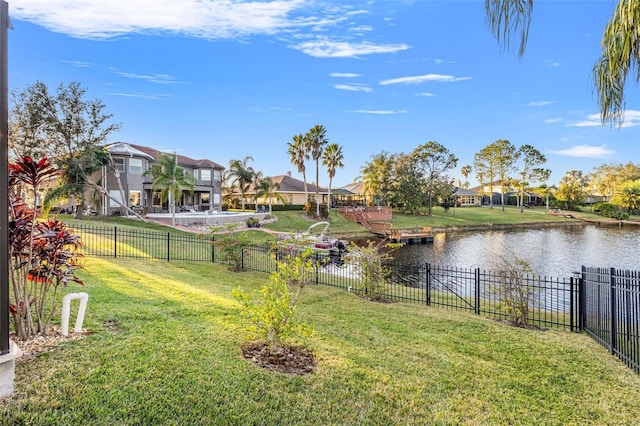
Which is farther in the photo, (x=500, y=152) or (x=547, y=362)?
(x=500, y=152)

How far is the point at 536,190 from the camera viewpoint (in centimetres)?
7394

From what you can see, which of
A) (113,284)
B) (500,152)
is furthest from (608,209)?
(113,284)

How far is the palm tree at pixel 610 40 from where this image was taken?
281 cm

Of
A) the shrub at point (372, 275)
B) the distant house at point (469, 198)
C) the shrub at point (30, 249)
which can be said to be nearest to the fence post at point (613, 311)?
the shrub at point (372, 275)

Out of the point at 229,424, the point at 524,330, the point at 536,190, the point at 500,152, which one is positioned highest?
the point at 500,152

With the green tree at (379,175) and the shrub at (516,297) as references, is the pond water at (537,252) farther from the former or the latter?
the green tree at (379,175)

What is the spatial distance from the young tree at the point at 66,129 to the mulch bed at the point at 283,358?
28.7 metres

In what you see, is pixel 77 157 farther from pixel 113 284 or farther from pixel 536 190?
pixel 536 190

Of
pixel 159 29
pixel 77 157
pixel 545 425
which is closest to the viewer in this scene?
pixel 545 425

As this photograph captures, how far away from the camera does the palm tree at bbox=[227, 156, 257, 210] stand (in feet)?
151

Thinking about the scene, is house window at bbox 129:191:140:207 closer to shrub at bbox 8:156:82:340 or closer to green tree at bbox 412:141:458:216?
shrub at bbox 8:156:82:340

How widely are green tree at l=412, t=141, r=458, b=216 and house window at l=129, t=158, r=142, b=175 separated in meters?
40.9

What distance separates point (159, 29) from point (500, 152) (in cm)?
Result: 6572

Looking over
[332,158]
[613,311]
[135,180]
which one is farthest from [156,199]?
[613,311]
